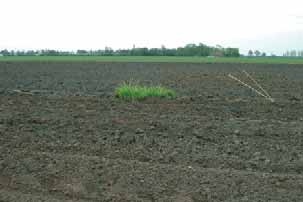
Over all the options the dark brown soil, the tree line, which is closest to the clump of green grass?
the dark brown soil

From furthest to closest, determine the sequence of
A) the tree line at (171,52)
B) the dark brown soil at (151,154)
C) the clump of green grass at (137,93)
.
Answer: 1. the tree line at (171,52)
2. the clump of green grass at (137,93)
3. the dark brown soil at (151,154)

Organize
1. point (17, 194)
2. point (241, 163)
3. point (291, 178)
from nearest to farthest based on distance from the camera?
1. point (17, 194)
2. point (291, 178)
3. point (241, 163)

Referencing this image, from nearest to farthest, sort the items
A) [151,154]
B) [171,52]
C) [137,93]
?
[151,154]
[137,93]
[171,52]

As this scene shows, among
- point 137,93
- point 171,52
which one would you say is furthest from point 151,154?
point 171,52

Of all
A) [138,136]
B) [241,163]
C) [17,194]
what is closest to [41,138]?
[138,136]

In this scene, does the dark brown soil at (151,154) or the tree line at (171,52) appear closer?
the dark brown soil at (151,154)

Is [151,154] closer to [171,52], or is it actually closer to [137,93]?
[137,93]

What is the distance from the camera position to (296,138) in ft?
25.9

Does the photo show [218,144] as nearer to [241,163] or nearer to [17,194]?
[241,163]

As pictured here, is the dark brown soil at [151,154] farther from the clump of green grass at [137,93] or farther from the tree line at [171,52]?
the tree line at [171,52]

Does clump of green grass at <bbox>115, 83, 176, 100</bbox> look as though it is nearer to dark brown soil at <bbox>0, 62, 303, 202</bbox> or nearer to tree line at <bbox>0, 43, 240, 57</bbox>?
dark brown soil at <bbox>0, 62, 303, 202</bbox>

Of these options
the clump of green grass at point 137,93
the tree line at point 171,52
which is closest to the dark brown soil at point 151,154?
the clump of green grass at point 137,93

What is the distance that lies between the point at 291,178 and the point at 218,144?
1.81 m

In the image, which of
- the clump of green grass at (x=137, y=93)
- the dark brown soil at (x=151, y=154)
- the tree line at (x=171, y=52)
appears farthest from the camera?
the tree line at (x=171, y=52)
